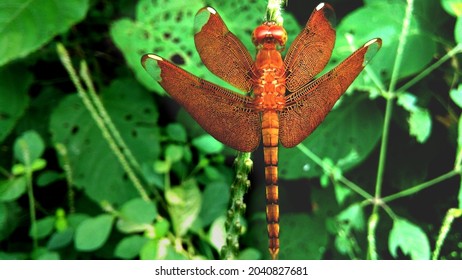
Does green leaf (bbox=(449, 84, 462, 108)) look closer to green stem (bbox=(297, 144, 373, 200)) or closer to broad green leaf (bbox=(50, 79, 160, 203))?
green stem (bbox=(297, 144, 373, 200))

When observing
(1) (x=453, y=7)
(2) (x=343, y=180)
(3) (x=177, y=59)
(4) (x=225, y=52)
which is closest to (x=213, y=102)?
(4) (x=225, y=52)

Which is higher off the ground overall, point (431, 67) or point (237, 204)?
point (431, 67)

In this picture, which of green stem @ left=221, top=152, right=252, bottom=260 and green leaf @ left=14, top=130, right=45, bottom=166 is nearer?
green stem @ left=221, top=152, right=252, bottom=260

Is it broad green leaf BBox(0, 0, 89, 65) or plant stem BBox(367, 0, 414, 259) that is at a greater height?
broad green leaf BBox(0, 0, 89, 65)

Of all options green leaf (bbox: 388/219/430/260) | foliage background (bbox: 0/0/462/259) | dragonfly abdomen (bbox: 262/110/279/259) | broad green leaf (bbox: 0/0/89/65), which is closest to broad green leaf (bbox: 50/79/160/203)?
foliage background (bbox: 0/0/462/259)

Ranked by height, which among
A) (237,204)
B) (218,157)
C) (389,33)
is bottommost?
(237,204)

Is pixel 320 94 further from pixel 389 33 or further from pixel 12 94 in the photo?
pixel 12 94

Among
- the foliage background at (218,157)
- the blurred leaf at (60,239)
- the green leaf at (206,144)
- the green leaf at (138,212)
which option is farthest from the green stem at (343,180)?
the blurred leaf at (60,239)
